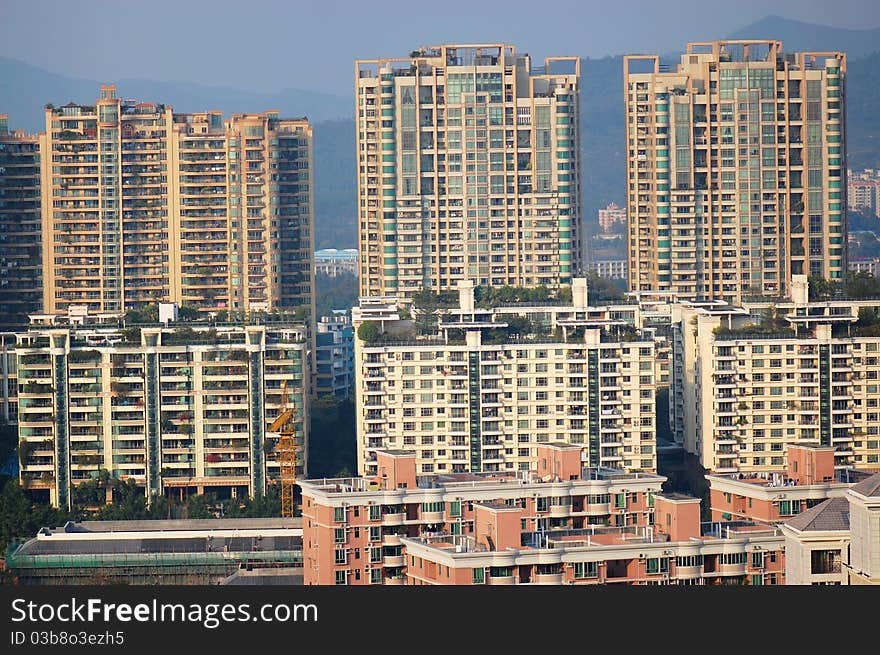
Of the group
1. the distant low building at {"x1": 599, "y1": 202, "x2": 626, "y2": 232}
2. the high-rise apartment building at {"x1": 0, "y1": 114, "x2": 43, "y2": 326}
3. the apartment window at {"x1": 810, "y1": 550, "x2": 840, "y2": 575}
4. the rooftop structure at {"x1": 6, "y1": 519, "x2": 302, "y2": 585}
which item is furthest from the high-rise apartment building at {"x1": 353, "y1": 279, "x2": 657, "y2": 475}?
the distant low building at {"x1": 599, "y1": 202, "x2": 626, "y2": 232}

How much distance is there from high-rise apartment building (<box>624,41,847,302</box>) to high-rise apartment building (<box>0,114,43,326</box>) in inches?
255

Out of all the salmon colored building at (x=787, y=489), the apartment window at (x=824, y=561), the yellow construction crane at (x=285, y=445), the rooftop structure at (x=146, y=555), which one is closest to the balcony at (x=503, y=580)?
the apartment window at (x=824, y=561)

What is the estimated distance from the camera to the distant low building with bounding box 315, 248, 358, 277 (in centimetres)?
4141

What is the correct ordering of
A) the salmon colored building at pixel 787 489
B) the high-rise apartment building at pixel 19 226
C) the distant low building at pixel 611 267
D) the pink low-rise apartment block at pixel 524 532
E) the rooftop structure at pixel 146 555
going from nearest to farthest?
the pink low-rise apartment block at pixel 524 532 → the salmon colored building at pixel 787 489 → the rooftop structure at pixel 146 555 → the high-rise apartment building at pixel 19 226 → the distant low building at pixel 611 267

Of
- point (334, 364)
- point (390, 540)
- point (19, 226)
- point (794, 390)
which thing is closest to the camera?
point (390, 540)

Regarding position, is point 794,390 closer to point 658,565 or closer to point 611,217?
point 658,565

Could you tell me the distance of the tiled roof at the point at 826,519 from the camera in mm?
10289

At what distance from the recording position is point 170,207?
2384 cm

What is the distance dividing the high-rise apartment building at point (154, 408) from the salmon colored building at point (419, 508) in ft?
16.6

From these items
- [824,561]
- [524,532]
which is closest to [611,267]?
[524,532]

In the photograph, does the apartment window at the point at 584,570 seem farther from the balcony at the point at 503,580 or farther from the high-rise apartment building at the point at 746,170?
the high-rise apartment building at the point at 746,170

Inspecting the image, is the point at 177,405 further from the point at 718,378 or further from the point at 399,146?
the point at 399,146

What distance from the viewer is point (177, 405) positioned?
59.8 feet

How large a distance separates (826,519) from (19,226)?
49.3 feet
